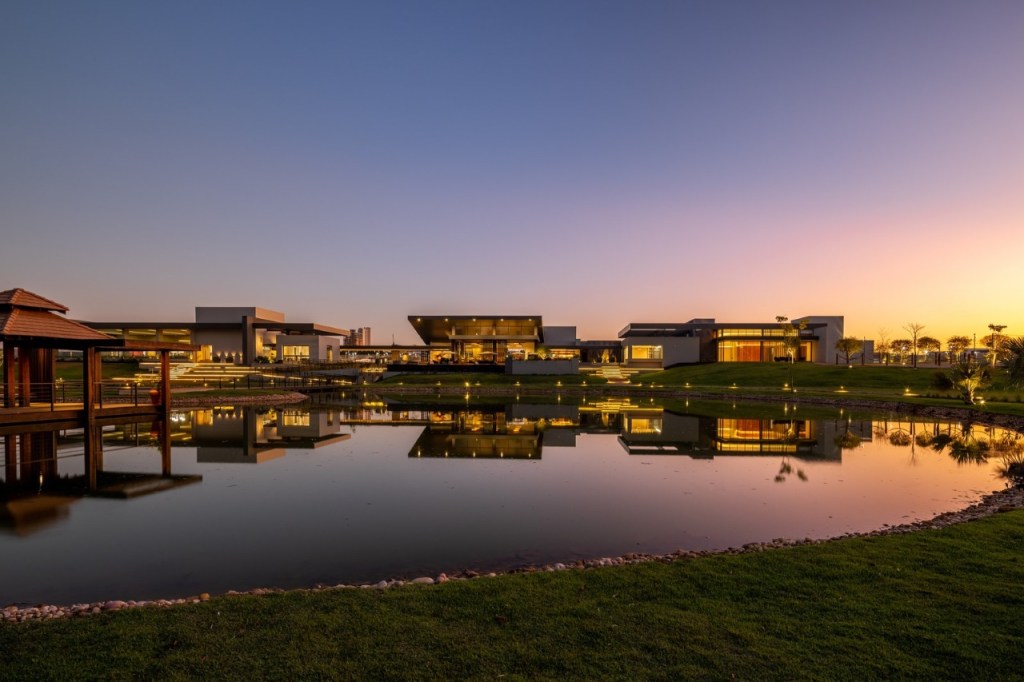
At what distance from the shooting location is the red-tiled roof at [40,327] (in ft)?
67.4

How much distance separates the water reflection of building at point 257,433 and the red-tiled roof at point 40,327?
6141 millimetres

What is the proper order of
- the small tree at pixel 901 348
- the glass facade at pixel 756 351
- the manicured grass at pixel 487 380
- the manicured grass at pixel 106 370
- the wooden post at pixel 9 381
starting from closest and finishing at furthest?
the wooden post at pixel 9 381
the manicured grass at pixel 487 380
the manicured grass at pixel 106 370
the glass facade at pixel 756 351
the small tree at pixel 901 348

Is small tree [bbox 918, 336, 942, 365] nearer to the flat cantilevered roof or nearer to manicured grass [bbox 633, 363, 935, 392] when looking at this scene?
manicured grass [bbox 633, 363, 935, 392]

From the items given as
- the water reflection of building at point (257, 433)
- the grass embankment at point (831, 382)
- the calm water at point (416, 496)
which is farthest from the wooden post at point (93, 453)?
the grass embankment at point (831, 382)

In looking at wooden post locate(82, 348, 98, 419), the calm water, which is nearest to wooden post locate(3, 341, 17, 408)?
wooden post locate(82, 348, 98, 419)

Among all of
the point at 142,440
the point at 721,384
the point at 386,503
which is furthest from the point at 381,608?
the point at 721,384

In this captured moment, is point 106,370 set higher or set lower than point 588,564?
higher

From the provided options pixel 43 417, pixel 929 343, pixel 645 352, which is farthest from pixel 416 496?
pixel 929 343

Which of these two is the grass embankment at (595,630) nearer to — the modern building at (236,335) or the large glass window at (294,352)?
the modern building at (236,335)

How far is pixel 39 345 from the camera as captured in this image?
23.5m

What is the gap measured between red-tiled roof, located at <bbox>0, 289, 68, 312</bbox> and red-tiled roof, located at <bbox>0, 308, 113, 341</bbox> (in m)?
Answer: 0.24

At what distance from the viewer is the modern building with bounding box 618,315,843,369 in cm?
6862

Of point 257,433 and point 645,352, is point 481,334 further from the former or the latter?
point 257,433

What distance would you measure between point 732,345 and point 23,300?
233 feet
